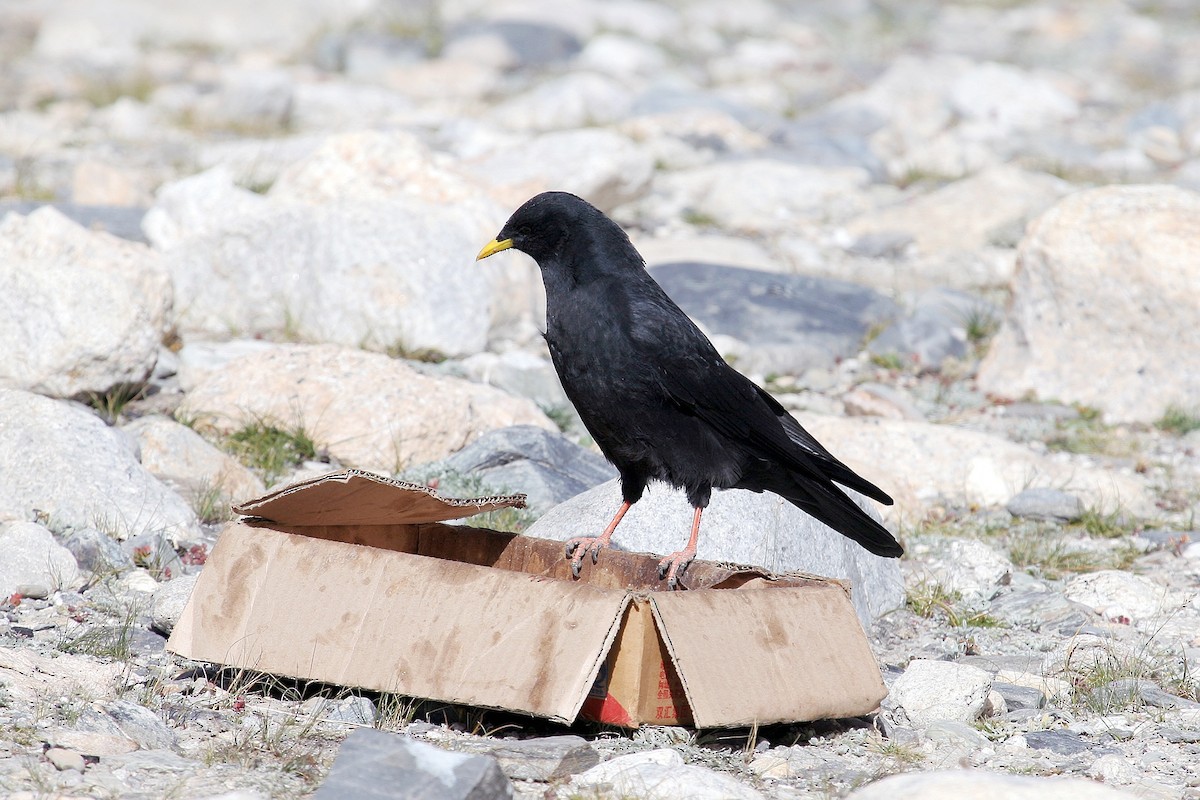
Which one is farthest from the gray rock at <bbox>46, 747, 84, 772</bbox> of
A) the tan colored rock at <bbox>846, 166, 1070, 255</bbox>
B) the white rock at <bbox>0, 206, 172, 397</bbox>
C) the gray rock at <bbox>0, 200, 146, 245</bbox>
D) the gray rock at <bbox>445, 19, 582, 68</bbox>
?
the gray rock at <bbox>445, 19, 582, 68</bbox>

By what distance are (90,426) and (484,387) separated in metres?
2.27

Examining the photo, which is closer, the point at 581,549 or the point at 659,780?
the point at 659,780

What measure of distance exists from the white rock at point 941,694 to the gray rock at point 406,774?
1584 mm

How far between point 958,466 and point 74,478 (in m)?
4.31

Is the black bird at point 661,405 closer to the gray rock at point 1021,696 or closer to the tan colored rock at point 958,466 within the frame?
the gray rock at point 1021,696

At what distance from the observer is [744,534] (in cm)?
518

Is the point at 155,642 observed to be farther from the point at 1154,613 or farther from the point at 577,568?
the point at 1154,613

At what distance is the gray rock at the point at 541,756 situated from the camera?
346 cm

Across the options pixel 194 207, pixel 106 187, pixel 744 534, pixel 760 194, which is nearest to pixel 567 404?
pixel 744 534

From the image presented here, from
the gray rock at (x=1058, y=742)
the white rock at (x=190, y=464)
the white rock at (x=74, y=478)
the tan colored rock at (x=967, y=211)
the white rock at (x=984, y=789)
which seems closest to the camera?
the white rock at (x=984, y=789)

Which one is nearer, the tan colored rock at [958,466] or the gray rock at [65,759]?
the gray rock at [65,759]

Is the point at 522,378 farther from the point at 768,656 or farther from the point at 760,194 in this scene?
the point at 760,194

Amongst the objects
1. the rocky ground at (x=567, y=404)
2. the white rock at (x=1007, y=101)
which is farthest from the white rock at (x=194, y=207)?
the white rock at (x=1007, y=101)

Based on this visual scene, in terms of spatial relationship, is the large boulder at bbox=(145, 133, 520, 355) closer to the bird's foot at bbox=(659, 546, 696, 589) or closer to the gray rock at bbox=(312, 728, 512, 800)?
the bird's foot at bbox=(659, 546, 696, 589)
